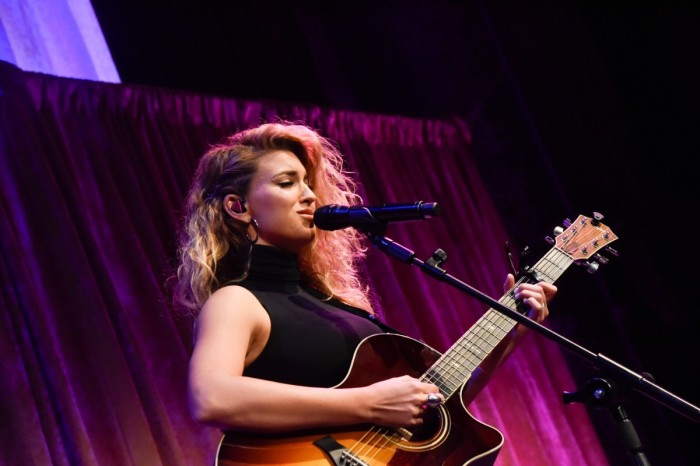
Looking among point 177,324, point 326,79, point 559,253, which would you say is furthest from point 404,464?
point 326,79

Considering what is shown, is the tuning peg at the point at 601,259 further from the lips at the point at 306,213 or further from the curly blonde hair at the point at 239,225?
the lips at the point at 306,213

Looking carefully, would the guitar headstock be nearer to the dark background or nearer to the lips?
the lips

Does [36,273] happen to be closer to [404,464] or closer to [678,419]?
[404,464]

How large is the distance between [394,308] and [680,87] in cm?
185

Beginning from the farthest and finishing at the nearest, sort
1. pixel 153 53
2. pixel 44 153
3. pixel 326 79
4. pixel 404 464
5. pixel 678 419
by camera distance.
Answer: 1. pixel 326 79
2. pixel 678 419
3. pixel 153 53
4. pixel 44 153
5. pixel 404 464

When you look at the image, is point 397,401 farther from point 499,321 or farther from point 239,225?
point 239,225

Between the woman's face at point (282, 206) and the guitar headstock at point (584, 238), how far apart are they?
740mm

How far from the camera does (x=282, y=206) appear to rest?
2117 mm

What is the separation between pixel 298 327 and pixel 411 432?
41cm

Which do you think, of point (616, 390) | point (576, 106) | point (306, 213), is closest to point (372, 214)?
point (306, 213)

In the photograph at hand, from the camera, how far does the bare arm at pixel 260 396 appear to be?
65.6 inches

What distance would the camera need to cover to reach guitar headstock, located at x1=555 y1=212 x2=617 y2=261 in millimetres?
2199

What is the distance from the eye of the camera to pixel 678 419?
390 cm

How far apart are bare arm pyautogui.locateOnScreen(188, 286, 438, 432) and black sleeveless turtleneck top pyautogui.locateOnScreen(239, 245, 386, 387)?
0.35 ft
